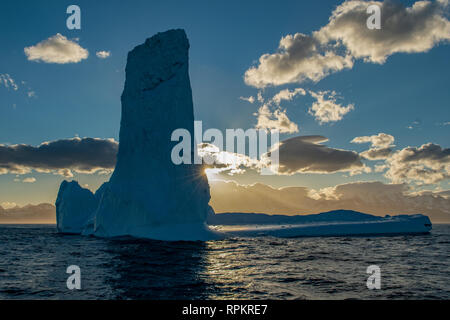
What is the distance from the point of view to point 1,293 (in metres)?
7.59

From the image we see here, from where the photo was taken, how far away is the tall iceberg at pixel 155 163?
2345cm

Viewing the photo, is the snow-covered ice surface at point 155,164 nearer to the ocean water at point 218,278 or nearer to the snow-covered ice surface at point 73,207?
the snow-covered ice surface at point 73,207

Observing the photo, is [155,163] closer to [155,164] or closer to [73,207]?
[155,164]

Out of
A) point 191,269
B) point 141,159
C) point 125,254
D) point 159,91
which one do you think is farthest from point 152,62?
point 191,269

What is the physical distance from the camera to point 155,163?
25.5 m

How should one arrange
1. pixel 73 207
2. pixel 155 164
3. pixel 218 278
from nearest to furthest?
pixel 218 278
pixel 155 164
pixel 73 207

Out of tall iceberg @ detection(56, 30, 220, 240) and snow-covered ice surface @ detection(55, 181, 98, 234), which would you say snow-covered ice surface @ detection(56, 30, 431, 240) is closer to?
tall iceberg @ detection(56, 30, 220, 240)

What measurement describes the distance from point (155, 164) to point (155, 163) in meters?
0.12

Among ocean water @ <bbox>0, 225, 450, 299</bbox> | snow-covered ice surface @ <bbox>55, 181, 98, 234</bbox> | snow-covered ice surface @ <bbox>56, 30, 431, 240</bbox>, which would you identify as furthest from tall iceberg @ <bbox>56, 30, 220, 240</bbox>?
snow-covered ice surface @ <bbox>55, 181, 98, 234</bbox>

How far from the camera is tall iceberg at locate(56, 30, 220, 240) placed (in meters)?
23.5

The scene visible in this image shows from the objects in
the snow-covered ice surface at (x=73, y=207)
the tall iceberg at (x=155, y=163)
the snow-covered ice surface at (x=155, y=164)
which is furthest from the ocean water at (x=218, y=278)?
the snow-covered ice surface at (x=73, y=207)

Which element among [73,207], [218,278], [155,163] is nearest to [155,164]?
[155,163]
